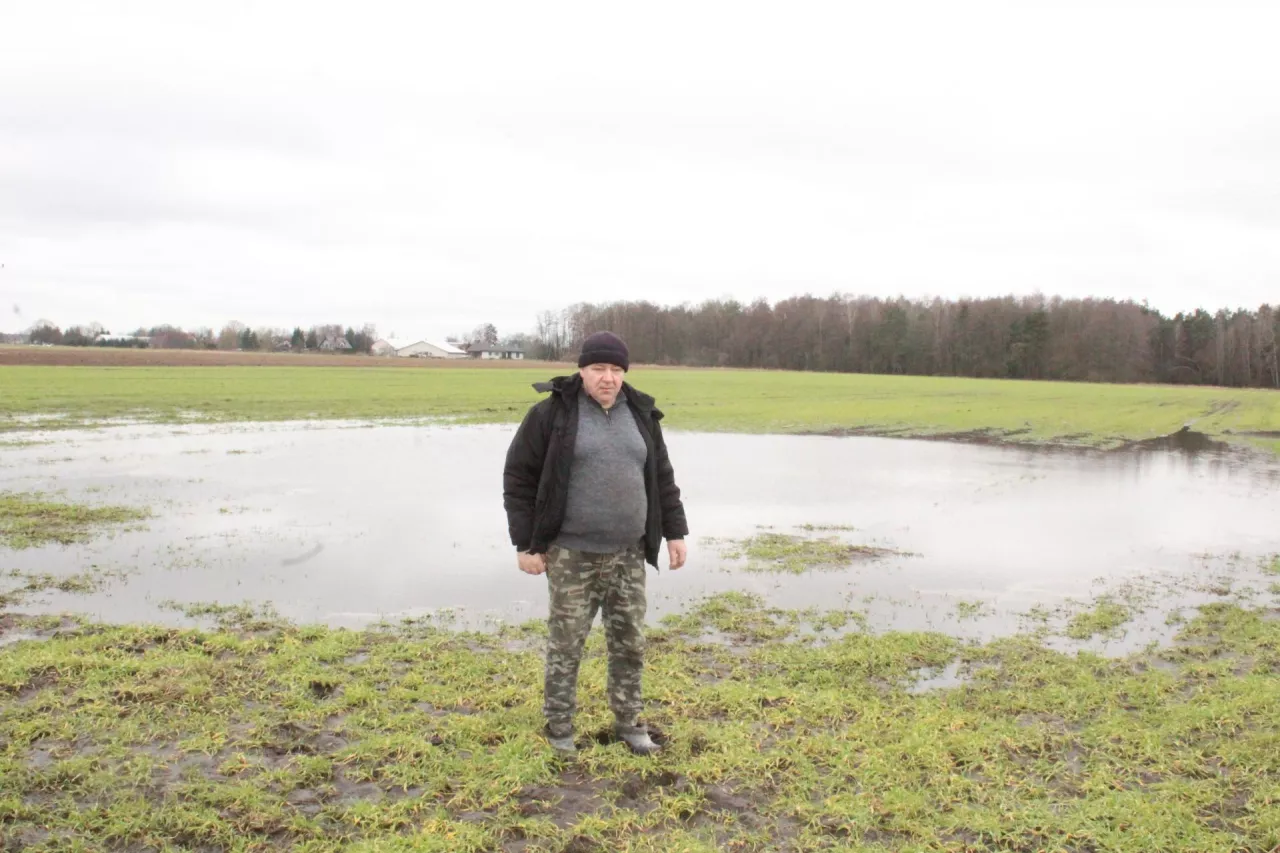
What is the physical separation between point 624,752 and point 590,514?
133 cm

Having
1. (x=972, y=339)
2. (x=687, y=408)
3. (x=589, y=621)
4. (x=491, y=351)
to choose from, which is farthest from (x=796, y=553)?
(x=491, y=351)

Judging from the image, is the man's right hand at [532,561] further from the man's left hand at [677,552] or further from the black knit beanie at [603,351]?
the black knit beanie at [603,351]

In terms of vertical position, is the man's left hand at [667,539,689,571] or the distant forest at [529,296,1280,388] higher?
the distant forest at [529,296,1280,388]

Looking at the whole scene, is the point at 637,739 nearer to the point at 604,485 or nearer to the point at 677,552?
the point at 677,552

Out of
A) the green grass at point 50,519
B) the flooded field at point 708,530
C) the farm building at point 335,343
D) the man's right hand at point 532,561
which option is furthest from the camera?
the farm building at point 335,343

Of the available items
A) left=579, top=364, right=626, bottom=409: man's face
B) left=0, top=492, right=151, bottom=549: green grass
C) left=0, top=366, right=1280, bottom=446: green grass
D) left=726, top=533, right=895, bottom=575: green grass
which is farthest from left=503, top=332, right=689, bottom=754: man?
left=0, top=366, right=1280, bottom=446: green grass

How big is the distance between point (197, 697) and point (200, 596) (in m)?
2.95

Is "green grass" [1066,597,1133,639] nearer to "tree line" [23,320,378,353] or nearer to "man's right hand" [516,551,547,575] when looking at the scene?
"man's right hand" [516,551,547,575]

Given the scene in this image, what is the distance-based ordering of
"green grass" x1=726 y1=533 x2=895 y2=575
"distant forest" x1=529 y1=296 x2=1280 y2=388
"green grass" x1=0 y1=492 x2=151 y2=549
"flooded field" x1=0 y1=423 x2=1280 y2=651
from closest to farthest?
"flooded field" x1=0 y1=423 x2=1280 y2=651
"green grass" x1=726 y1=533 x2=895 y2=575
"green grass" x1=0 y1=492 x2=151 y2=549
"distant forest" x1=529 y1=296 x2=1280 y2=388

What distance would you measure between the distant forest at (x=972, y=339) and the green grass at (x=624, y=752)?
4297 inches

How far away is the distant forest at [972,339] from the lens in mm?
110000

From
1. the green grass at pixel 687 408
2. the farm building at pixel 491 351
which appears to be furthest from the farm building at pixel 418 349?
the green grass at pixel 687 408

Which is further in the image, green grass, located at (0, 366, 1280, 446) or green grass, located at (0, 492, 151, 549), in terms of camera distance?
green grass, located at (0, 366, 1280, 446)

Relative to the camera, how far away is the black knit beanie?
4.73 metres
